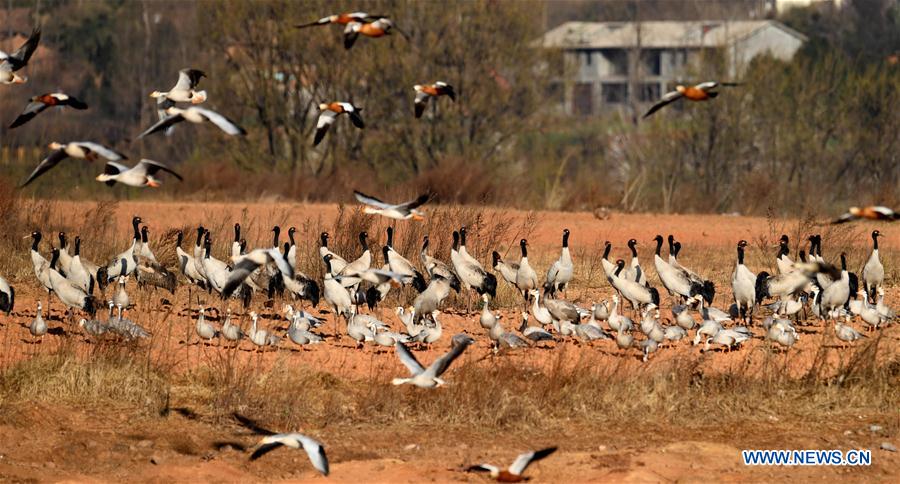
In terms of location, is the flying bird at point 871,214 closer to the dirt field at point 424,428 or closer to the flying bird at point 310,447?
the dirt field at point 424,428

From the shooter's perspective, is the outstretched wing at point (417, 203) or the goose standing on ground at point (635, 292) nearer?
the outstretched wing at point (417, 203)

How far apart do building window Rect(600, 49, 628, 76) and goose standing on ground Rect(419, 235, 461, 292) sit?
65.2 metres

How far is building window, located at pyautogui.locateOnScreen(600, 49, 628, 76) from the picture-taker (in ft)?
265

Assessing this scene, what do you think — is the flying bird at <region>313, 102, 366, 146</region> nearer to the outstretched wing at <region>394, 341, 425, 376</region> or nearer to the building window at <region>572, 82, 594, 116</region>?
the outstretched wing at <region>394, 341, 425, 376</region>

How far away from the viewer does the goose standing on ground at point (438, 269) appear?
1543 cm

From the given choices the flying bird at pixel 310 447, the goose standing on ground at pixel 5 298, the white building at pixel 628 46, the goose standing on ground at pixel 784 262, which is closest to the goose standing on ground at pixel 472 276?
the goose standing on ground at pixel 784 262

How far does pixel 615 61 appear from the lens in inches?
3216

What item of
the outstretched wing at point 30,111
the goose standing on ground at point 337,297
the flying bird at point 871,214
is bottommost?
the goose standing on ground at point 337,297

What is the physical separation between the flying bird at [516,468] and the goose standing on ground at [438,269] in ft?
17.9

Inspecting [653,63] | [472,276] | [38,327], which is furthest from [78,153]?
[653,63]

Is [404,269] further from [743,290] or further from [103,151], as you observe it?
[103,151]

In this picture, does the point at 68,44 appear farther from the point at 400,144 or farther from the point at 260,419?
the point at 260,419

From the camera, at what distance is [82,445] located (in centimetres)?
1050

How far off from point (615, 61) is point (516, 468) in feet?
242
